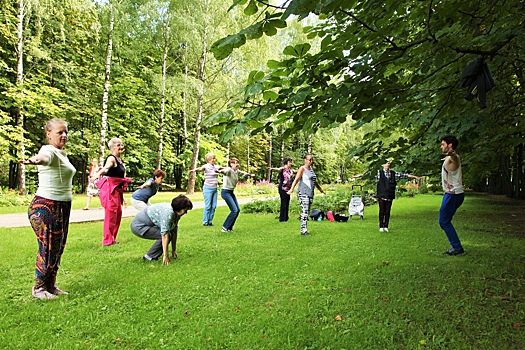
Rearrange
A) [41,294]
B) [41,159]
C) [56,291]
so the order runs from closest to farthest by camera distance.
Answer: [41,159] → [41,294] → [56,291]

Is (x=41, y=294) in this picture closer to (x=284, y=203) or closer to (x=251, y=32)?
(x=251, y=32)

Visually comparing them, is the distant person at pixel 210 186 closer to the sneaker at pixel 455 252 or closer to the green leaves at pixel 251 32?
the sneaker at pixel 455 252

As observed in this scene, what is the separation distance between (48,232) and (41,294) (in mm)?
733

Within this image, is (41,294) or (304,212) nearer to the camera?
(41,294)

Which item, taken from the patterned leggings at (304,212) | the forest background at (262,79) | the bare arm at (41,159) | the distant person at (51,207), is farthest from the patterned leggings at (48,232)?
the patterned leggings at (304,212)

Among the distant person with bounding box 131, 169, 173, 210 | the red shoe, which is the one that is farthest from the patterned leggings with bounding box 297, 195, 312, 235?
the red shoe

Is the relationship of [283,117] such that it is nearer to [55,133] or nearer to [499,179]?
[55,133]

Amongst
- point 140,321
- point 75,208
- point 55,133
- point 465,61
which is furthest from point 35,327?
point 75,208

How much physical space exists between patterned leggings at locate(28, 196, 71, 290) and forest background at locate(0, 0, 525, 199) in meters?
2.12

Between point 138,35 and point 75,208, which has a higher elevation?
point 138,35

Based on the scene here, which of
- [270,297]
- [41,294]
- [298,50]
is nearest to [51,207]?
[41,294]

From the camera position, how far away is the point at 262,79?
2930mm

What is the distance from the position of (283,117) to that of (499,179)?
2873 cm

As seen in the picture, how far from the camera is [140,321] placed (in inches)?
133
